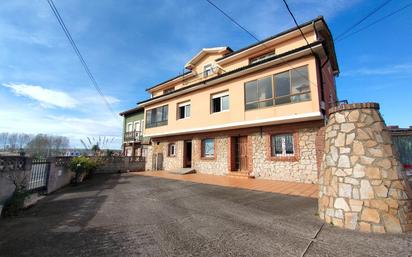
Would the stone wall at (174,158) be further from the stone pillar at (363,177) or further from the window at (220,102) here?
the stone pillar at (363,177)

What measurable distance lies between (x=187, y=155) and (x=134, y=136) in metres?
10.1

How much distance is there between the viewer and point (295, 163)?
408 inches

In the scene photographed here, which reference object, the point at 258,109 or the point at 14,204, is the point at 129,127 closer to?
the point at 258,109

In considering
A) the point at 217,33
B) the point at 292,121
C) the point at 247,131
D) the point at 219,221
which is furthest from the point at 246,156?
the point at 219,221

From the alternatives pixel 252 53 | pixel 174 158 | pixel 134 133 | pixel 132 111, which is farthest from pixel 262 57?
pixel 132 111

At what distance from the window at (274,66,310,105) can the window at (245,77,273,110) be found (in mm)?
407

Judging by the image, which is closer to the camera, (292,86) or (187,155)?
(292,86)

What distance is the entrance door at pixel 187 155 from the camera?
16.8 meters

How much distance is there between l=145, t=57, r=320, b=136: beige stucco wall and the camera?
9.45 meters

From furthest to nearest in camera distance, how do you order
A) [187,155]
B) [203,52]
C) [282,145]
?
1. [187,155]
2. [203,52]
3. [282,145]

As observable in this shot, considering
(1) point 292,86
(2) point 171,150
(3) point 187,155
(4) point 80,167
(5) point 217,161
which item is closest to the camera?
(1) point 292,86

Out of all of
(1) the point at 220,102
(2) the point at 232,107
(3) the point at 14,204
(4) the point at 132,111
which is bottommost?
(3) the point at 14,204

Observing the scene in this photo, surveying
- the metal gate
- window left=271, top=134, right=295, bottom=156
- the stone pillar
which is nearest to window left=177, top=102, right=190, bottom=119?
window left=271, top=134, right=295, bottom=156

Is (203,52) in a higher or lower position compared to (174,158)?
higher
